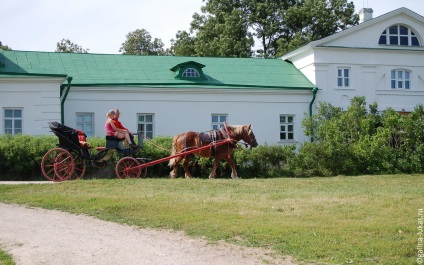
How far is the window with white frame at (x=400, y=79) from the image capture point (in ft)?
100

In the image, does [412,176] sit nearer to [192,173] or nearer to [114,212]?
[192,173]

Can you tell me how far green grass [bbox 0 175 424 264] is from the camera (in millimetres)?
8451

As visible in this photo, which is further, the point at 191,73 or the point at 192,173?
the point at 191,73

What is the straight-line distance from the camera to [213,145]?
1800 cm

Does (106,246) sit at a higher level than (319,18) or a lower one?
lower

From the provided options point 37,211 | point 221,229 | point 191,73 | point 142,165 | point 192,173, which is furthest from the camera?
point 191,73

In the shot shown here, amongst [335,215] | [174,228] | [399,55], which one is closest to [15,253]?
[174,228]

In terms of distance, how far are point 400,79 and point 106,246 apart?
24760 mm

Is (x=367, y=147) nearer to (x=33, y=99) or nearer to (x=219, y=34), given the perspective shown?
(x=33, y=99)

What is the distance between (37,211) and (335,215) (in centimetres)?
536

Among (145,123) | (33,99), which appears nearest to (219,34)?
(145,123)

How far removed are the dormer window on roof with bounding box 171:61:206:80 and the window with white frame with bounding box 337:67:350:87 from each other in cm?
661

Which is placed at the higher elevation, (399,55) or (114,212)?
(399,55)

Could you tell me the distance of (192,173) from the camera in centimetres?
1927
